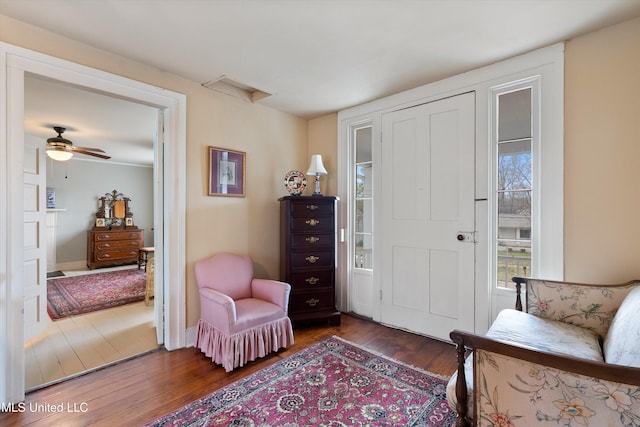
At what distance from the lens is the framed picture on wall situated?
274cm

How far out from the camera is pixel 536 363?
1.03 meters

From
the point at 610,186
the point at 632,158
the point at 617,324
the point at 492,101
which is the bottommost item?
the point at 617,324

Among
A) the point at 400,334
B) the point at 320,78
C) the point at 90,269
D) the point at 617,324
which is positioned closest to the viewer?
the point at 617,324

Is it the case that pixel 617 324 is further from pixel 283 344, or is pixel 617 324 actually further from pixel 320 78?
pixel 320 78

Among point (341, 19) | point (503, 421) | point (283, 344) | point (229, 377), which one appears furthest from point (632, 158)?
point (229, 377)

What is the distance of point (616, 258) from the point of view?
1873 mm

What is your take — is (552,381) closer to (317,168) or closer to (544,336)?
(544,336)

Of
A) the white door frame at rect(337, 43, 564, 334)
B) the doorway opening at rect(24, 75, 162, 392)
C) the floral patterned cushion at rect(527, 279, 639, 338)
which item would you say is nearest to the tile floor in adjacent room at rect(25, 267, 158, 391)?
the doorway opening at rect(24, 75, 162, 392)

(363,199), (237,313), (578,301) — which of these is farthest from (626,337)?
(363,199)

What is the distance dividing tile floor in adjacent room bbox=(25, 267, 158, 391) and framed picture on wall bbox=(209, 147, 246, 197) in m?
1.51

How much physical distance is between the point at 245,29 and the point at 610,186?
8.39 feet

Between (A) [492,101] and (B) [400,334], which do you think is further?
(B) [400,334]

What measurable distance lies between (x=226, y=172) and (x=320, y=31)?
1533mm

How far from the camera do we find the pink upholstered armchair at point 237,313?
7.06 feet
